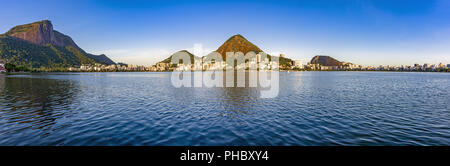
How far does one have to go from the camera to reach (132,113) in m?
30.0
